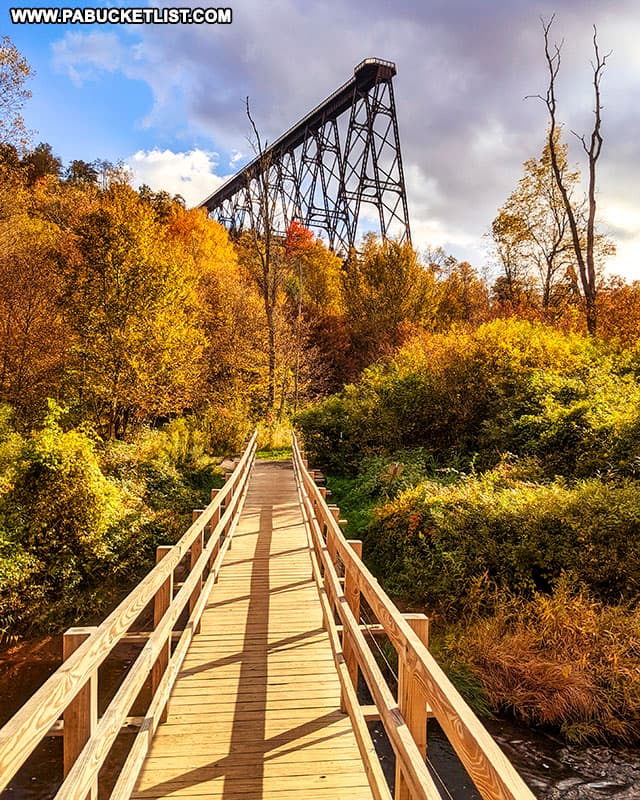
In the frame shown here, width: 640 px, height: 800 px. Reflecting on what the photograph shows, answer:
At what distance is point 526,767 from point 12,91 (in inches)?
695

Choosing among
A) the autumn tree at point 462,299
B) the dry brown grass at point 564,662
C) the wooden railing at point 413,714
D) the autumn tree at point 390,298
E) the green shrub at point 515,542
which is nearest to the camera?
the wooden railing at point 413,714

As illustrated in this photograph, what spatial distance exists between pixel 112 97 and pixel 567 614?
635 inches

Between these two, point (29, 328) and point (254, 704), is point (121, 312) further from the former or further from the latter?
point (254, 704)

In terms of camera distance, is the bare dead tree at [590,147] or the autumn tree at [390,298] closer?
the bare dead tree at [590,147]

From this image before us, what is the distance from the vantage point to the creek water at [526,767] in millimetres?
5266

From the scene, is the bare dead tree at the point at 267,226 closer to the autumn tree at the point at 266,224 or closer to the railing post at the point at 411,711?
the autumn tree at the point at 266,224

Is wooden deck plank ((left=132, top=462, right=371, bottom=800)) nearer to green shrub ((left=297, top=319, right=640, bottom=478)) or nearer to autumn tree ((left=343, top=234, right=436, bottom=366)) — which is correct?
green shrub ((left=297, top=319, right=640, bottom=478))

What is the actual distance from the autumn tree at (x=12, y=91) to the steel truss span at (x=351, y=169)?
15.5 meters

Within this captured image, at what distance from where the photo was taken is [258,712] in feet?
12.2

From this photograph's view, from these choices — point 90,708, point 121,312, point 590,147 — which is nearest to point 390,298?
point 590,147

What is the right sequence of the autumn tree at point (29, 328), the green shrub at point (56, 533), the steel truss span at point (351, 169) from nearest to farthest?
the green shrub at point (56, 533), the autumn tree at point (29, 328), the steel truss span at point (351, 169)

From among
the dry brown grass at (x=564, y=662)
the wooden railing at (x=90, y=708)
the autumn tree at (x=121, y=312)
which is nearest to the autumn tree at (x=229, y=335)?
the autumn tree at (x=121, y=312)

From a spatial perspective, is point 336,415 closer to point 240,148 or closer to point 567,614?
point 567,614

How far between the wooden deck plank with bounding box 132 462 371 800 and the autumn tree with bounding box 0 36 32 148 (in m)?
14.1
